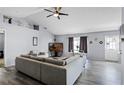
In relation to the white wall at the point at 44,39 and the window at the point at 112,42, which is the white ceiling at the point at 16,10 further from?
the window at the point at 112,42

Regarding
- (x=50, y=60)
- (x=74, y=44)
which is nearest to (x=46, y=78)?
(x=50, y=60)

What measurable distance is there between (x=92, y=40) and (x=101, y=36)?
782 millimetres

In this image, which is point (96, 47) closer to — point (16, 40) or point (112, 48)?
point (112, 48)

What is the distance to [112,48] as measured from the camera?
24.2 ft

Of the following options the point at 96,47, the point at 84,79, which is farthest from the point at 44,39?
the point at 84,79

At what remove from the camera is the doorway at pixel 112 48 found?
717 cm

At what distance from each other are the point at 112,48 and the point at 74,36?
3.38 meters

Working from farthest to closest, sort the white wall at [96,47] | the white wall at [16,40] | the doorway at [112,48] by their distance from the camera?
the white wall at [96,47], the doorway at [112,48], the white wall at [16,40]

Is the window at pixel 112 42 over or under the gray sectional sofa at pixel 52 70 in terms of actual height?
over

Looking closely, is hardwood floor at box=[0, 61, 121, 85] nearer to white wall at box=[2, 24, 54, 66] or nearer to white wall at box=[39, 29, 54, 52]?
white wall at box=[2, 24, 54, 66]

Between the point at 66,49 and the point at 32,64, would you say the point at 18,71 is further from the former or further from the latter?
the point at 66,49

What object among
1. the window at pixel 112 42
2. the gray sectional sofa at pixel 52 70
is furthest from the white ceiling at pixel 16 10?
the window at pixel 112 42

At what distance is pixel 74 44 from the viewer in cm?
932

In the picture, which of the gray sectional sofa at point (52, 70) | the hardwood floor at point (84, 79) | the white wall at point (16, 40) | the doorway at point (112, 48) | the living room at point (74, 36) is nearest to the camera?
the gray sectional sofa at point (52, 70)
